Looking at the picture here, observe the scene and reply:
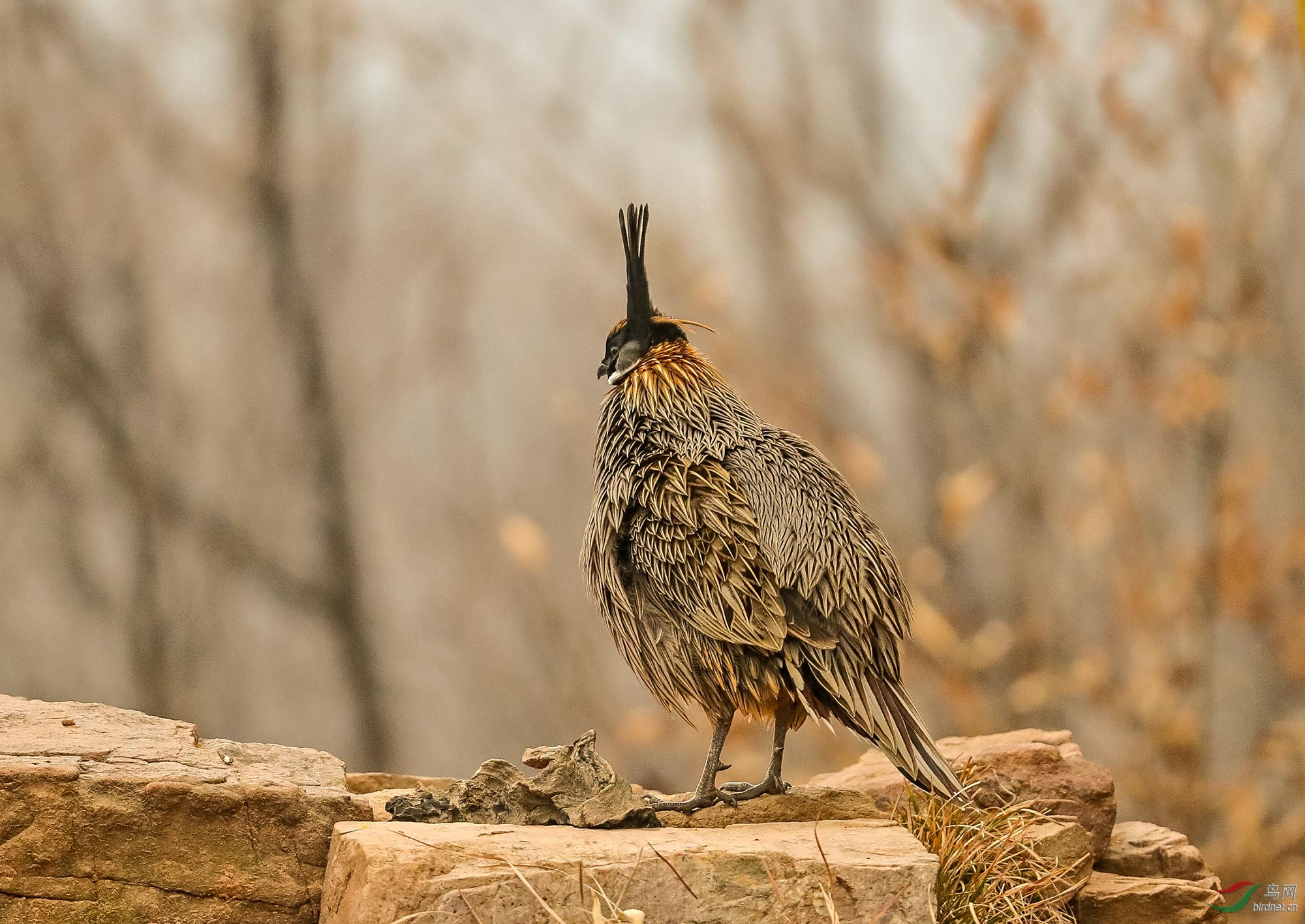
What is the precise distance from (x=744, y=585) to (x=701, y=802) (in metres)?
0.60

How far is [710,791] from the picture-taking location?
312 centimetres

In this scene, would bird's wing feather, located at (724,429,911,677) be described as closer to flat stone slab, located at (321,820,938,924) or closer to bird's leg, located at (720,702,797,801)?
bird's leg, located at (720,702,797,801)

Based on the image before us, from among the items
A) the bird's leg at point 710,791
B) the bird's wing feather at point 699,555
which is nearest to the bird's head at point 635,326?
the bird's wing feather at point 699,555

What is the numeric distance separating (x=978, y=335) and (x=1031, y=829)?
3.39 metres

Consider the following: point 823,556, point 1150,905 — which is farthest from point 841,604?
point 1150,905

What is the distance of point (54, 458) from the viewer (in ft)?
19.4

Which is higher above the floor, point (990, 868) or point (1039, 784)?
point (1039, 784)

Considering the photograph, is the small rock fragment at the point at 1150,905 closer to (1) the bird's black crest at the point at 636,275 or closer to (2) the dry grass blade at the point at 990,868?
(2) the dry grass blade at the point at 990,868

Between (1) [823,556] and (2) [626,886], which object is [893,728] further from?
(2) [626,886]

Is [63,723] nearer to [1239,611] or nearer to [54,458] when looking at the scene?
[54,458]

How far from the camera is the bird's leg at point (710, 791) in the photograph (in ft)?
10.1

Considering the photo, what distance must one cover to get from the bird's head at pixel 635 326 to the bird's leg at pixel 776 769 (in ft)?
3.55

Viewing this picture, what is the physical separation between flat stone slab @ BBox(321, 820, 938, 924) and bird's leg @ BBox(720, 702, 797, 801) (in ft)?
1.59

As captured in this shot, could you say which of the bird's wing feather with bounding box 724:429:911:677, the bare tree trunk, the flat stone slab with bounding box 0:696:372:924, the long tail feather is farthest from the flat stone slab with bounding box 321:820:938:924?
the bare tree trunk
